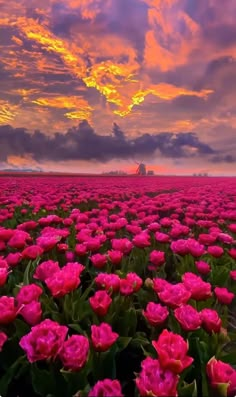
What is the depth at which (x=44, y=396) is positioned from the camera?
1891 mm

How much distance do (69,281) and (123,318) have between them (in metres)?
0.56

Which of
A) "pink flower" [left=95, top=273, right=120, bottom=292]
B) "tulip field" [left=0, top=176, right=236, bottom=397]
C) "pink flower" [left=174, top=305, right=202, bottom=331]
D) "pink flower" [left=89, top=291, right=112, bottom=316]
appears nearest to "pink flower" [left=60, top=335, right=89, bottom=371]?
"tulip field" [left=0, top=176, right=236, bottom=397]

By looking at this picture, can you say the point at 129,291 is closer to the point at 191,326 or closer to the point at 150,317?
the point at 150,317

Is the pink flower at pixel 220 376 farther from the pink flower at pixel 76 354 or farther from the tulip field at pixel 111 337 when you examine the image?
the pink flower at pixel 76 354

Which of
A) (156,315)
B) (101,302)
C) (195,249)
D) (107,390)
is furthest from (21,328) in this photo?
(195,249)

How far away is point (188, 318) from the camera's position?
1886mm

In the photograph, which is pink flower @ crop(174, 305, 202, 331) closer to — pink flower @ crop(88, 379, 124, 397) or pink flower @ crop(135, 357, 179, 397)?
pink flower @ crop(135, 357, 179, 397)

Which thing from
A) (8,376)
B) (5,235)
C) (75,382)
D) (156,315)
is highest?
(5,235)

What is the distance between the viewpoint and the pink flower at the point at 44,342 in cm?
157

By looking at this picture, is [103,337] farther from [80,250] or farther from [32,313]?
[80,250]

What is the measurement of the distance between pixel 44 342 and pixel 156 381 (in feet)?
1.79

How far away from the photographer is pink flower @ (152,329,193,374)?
1378 mm

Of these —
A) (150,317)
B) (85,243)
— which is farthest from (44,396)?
(85,243)

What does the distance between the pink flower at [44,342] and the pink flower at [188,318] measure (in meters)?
0.66
